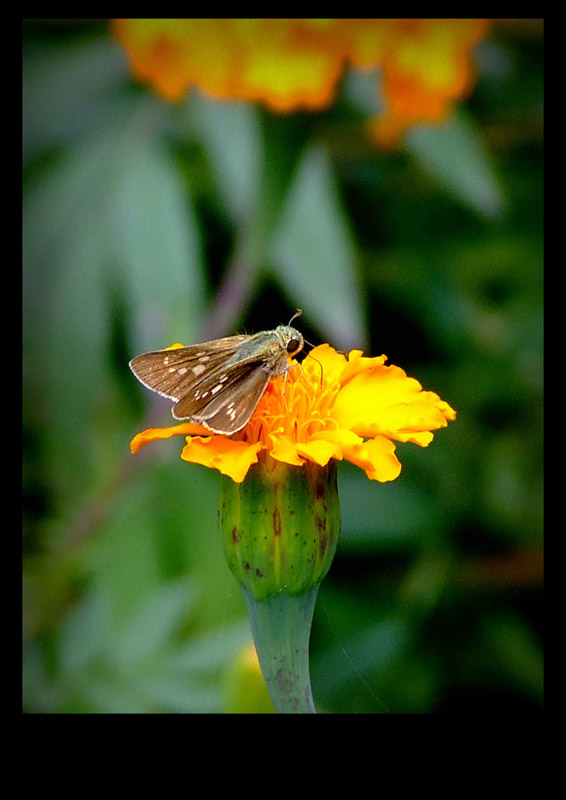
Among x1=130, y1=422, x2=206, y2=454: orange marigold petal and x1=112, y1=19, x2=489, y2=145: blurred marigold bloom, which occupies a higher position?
x1=112, y1=19, x2=489, y2=145: blurred marigold bloom

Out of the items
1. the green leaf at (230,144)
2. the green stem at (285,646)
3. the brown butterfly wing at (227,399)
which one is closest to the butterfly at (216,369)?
the brown butterfly wing at (227,399)

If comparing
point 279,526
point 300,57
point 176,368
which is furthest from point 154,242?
point 279,526

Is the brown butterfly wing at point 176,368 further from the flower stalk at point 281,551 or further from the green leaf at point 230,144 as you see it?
the green leaf at point 230,144

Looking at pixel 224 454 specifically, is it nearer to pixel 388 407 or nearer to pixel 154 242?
pixel 388 407

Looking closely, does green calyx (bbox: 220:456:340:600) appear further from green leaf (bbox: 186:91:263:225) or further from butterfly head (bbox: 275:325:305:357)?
green leaf (bbox: 186:91:263:225)

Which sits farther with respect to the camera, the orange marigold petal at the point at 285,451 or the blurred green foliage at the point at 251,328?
the blurred green foliage at the point at 251,328

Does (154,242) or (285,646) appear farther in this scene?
(154,242)

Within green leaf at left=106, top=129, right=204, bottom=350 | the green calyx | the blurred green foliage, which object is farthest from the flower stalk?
green leaf at left=106, top=129, right=204, bottom=350
